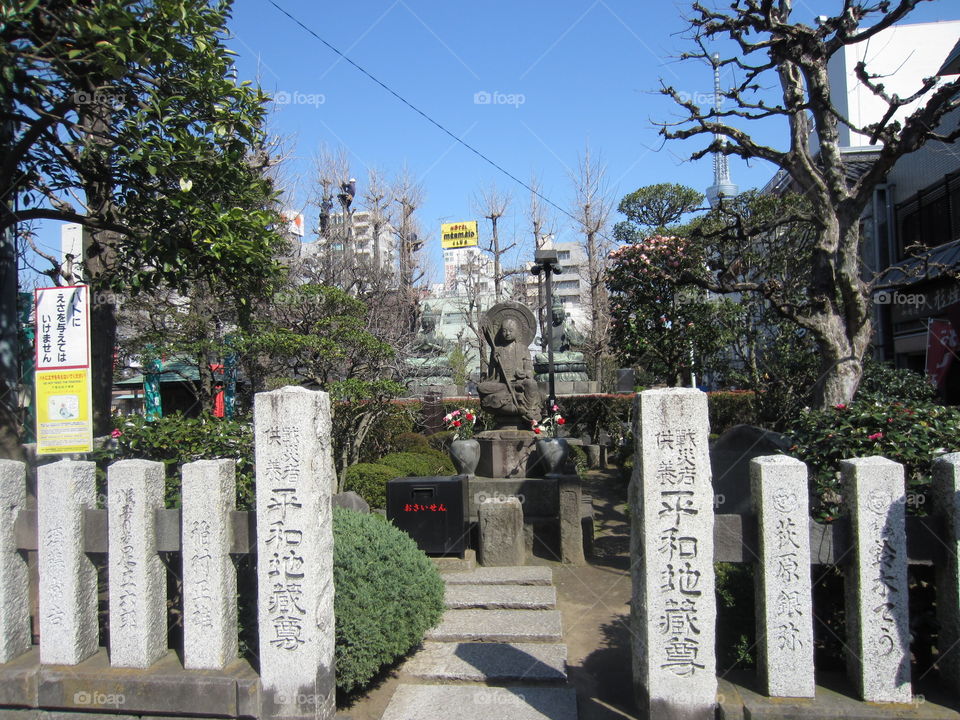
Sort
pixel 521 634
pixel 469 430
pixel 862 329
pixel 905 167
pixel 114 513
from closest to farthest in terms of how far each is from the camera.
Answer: pixel 114 513
pixel 521 634
pixel 862 329
pixel 469 430
pixel 905 167

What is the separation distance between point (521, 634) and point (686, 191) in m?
33.9

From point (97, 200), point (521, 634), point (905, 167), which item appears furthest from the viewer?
point (905, 167)

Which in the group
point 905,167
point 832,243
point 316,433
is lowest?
point 316,433

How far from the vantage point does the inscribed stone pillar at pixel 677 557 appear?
359 centimetres

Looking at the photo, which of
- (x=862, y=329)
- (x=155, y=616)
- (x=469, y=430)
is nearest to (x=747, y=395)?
(x=469, y=430)

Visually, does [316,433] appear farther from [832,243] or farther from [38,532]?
[832,243]

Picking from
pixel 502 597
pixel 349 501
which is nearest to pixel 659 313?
pixel 349 501

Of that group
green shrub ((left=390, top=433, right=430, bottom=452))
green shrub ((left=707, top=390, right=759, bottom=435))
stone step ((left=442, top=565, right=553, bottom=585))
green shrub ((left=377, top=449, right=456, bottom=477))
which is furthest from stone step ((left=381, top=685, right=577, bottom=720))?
green shrub ((left=707, top=390, right=759, bottom=435))

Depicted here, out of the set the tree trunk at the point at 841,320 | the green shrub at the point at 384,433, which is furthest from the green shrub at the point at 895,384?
the green shrub at the point at 384,433

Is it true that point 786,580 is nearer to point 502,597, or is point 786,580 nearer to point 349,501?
point 502,597

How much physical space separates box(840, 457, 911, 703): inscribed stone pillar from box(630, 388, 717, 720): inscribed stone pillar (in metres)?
0.74

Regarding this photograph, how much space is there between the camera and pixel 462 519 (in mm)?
7242

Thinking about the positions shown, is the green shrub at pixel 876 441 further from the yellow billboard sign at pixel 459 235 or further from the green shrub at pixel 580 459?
the yellow billboard sign at pixel 459 235

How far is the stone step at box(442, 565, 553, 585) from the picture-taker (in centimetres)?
670
